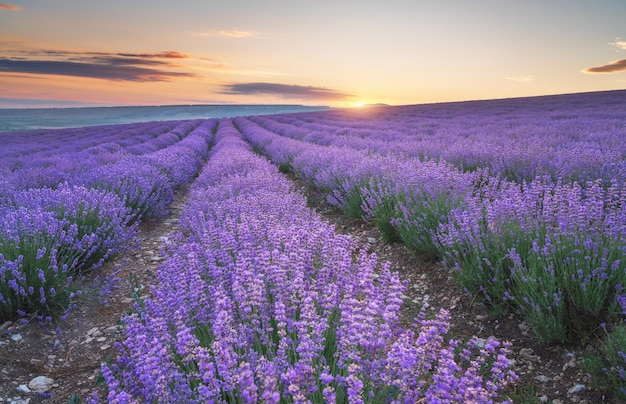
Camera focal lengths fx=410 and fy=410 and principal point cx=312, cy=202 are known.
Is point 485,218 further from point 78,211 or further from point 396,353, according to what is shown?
point 78,211

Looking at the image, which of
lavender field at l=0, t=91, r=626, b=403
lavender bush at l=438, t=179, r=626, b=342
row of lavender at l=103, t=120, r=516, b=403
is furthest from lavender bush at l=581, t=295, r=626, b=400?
row of lavender at l=103, t=120, r=516, b=403

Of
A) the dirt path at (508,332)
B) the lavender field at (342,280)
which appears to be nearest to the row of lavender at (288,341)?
the lavender field at (342,280)

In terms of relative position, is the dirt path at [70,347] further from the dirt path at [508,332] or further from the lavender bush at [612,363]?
the lavender bush at [612,363]

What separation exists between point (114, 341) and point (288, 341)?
2.01 metres

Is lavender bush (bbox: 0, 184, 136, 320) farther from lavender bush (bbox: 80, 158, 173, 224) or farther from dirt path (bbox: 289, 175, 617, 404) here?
dirt path (bbox: 289, 175, 617, 404)

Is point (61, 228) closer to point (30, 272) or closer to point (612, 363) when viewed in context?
point (30, 272)

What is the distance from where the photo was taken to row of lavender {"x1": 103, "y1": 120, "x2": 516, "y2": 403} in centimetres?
143

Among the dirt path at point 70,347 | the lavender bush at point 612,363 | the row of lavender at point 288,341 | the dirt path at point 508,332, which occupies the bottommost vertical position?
the dirt path at point 70,347

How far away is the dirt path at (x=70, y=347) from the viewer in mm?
2645

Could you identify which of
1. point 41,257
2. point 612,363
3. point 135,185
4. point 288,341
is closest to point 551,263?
point 612,363

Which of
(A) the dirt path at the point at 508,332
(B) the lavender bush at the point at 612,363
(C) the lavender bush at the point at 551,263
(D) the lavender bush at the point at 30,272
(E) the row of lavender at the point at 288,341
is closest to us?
(E) the row of lavender at the point at 288,341

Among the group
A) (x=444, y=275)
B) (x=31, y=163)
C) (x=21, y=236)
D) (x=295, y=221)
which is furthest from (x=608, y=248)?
(x=31, y=163)

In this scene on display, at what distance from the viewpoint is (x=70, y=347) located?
10.3ft

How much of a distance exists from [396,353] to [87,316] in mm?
3165
